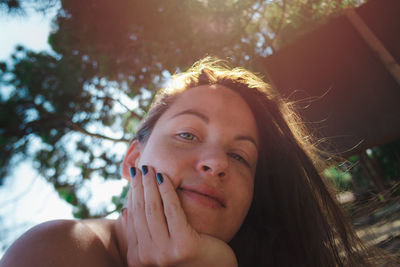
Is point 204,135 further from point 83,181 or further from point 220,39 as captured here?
point 83,181

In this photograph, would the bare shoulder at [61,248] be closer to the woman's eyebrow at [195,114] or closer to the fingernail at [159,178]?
the fingernail at [159,178]

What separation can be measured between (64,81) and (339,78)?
4.02 metres

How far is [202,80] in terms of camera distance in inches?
70.8

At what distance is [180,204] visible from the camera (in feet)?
3.64

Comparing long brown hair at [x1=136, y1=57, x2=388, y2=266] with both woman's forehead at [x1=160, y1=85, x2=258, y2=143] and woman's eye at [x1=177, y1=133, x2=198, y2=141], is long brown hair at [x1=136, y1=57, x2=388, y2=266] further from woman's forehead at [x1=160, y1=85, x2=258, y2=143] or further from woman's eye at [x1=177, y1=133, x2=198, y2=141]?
woman's eye at [x1=177, y1=133, x2=198, y2=141]

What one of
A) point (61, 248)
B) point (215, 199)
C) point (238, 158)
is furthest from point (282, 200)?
point (61, 248)

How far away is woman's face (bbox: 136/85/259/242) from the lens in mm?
A: 1153

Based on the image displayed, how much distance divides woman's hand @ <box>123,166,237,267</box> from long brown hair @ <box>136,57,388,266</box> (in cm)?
52

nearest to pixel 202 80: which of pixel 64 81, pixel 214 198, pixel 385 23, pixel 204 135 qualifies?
pixel 204 135

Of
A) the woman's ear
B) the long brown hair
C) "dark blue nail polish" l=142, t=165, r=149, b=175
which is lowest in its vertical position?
the long brown hair

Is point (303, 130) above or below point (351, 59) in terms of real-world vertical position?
below

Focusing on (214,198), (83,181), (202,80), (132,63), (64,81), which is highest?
(64,81)

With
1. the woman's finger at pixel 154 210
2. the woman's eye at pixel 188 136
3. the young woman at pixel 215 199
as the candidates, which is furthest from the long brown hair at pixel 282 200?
the woman's finger at pixel 154 210

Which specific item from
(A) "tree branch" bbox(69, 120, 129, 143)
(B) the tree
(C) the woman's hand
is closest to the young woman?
(C) the woman's hand
